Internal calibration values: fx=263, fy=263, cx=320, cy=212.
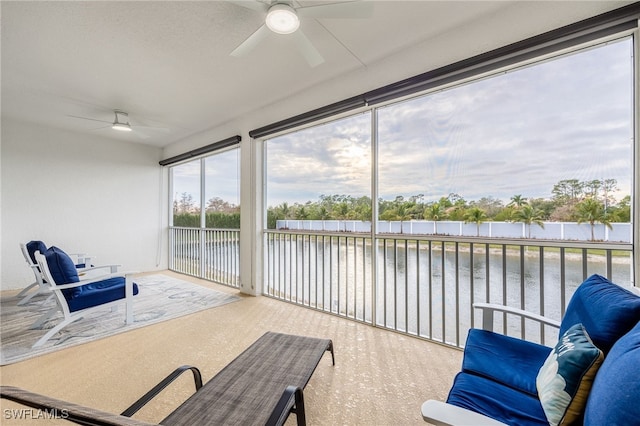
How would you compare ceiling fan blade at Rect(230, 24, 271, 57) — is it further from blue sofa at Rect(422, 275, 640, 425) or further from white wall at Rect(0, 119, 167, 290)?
white wall at Rect(0, 119, 167, 290)

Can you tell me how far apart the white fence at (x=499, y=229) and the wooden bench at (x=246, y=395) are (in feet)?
4.70

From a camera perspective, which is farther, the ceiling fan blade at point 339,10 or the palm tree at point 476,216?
the palm tree at point 476,216

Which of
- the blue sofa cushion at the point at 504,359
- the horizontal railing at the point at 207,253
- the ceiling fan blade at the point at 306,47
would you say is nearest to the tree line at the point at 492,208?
the blue sofa cushion at the point at 504,359

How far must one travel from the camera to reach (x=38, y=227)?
4.47m

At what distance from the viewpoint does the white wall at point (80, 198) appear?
4.27m

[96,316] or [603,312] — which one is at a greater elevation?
[603,312]

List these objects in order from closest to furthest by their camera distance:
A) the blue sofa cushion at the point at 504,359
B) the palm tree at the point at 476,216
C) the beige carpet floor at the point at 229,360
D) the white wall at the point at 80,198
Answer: the blue sofa cushion at the point at 504,359 < the beige carpet floor at the point at 229,360 < the palm tree at the point at 476,216 < the white wall at the point at 80,198

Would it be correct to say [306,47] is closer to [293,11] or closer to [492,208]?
[293,11]

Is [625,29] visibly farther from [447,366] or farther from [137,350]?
[137,350]

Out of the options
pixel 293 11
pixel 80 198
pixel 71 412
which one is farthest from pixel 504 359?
pixel 80 198

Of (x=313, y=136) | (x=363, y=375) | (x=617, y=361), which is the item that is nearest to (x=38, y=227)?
(x=313, y=136)

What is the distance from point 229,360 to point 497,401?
6.32ft

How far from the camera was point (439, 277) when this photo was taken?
8.49 ft

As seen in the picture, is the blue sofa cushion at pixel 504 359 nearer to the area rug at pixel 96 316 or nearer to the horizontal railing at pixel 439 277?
the horizontal railing at pixel 439 277
